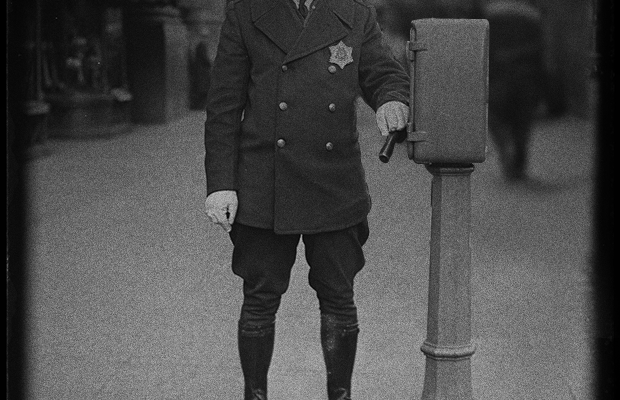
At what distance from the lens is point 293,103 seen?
3217mm

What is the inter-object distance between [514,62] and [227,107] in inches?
36.2

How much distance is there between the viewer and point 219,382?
3.54m

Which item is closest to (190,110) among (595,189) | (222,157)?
(222,157)

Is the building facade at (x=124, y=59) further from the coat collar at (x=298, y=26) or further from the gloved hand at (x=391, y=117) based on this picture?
the gloved hand at (x=391, y=117)

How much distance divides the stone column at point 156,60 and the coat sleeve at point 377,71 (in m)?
0.59

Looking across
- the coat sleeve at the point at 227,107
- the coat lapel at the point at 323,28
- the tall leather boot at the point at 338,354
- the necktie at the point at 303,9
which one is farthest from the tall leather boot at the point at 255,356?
the necktie at the point at 303,9

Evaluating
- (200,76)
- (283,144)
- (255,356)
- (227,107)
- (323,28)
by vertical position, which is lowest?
(255,356)

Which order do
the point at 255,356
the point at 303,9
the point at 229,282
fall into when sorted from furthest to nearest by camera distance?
the point at 229,282, the point at 255,356, the point at 303,9

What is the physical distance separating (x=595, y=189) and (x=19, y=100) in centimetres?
188

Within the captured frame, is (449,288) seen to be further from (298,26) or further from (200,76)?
(200,76)

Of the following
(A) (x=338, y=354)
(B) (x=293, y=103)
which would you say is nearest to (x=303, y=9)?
(B) (x=293, y=103)

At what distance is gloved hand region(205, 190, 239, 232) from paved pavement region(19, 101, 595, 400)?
0.25 meters

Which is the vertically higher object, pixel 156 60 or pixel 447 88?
pixel 156 60

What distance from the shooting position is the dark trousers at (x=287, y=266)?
329 centimetres
